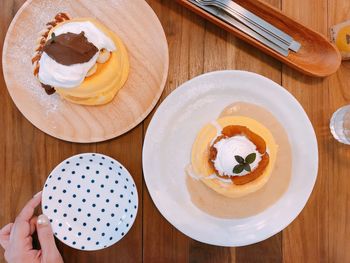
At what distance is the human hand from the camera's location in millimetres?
804

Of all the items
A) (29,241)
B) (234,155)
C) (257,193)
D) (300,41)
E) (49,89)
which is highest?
(300,41)

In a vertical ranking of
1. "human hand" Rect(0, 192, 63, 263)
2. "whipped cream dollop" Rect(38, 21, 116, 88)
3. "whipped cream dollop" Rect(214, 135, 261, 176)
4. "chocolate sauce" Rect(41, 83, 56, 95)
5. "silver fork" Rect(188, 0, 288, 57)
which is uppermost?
"silver fork" Rect(188, 0, 288, 57)

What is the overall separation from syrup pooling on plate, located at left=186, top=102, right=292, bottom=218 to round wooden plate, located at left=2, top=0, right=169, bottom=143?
22 cm

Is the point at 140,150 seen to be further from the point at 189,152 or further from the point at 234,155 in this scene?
the point at 234,155

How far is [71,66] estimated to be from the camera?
0.70 m

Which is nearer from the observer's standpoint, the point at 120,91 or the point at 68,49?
the point at 68,49

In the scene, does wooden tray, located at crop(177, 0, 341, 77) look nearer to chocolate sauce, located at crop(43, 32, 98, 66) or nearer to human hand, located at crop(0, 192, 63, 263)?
chocolate sauce, located at crop(43, 32, 98, 66)

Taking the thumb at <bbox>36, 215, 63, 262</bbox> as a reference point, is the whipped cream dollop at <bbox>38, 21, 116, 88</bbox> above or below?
above

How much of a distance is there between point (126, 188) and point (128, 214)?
0.06 m

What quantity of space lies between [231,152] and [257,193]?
151 mm

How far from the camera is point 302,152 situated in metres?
0.81

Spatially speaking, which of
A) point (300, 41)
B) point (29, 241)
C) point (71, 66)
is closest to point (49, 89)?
point (71, 66)

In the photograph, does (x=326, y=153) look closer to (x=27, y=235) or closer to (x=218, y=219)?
(x=218, y=219)

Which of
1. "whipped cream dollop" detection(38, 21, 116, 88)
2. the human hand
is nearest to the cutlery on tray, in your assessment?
"whipped cream dollop" detection(38, 21, 116, 88)
